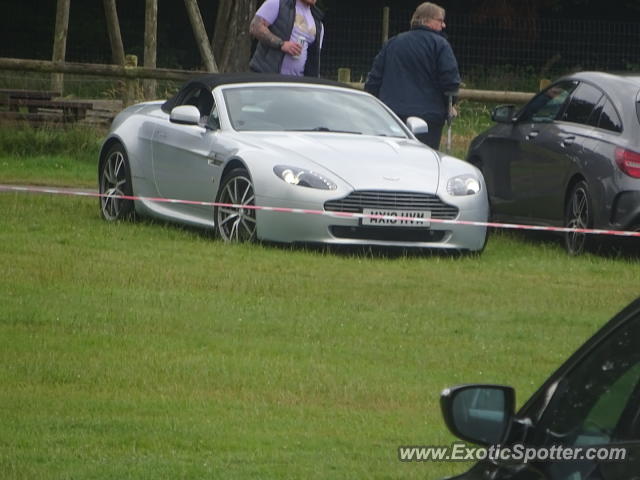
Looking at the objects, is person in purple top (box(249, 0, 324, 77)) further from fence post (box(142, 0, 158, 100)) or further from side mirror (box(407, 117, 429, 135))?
fence post (box(142, 0, 158, 100))

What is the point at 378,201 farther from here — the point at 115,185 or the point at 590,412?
the point at 590,412

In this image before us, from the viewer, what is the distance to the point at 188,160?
47.8ft

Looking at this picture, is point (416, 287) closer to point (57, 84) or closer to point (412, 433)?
point (412, 433)

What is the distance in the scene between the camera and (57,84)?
27.2 m

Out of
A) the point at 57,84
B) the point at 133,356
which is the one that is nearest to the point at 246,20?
the point at 57,84

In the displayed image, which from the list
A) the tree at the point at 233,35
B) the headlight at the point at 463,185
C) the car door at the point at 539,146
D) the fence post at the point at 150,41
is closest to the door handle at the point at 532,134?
the car door at the point at 539,146

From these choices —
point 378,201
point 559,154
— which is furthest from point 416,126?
point 378,201

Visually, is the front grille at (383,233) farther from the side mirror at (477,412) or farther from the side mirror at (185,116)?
the side mirror at (477,412)

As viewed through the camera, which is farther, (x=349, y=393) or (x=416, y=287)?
(x=416, y=287)

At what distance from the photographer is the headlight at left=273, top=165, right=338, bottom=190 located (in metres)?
13.2

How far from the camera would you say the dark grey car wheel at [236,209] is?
530 inches

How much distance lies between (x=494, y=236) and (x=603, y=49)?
2464 cm

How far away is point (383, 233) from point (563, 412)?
937cm

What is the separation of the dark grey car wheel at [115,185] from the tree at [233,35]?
47.2 ft
